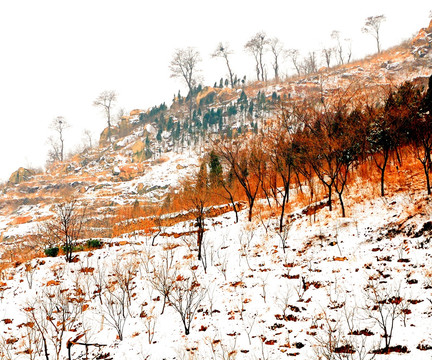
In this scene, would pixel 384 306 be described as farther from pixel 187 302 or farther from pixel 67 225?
pixel 67 225

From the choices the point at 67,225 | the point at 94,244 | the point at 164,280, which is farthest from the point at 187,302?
the point at 67,225

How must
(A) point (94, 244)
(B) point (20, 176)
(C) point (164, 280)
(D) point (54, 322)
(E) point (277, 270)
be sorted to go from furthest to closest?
1. (B) point (20, 176)
2. (A) point (94, 244)
3. (E) point (277, 270)
4. (D) point (54, 322)
5. (C) point (164, 280)

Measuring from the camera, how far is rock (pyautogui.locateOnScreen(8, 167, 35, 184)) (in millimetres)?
70312

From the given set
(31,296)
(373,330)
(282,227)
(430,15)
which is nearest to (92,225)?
(31,296)

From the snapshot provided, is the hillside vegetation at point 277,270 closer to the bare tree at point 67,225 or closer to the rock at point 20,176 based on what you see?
the bare tree at point 67,225

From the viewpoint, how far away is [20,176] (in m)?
71.3

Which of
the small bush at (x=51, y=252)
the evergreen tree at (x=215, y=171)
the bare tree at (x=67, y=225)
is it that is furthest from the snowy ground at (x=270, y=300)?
the evergreen tree at (x=215, y=171)

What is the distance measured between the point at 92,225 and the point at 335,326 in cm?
4127

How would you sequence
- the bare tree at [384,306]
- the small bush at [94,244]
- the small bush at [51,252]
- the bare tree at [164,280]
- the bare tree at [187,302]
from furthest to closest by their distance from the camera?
the small bush at [94,244], the small bush at [51,252], the bare tree at [164,280], the bare tree at [187,302], the bare tree at [384,306]

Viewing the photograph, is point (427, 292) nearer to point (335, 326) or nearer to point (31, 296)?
point (335, 326)

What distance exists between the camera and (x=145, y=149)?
65.9 m

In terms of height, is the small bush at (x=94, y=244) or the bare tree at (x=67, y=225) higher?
the bare tree at (x=67, y=225)

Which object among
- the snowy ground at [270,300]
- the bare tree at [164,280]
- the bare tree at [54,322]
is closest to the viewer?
the snowy ground at [270,300]

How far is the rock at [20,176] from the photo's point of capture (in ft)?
231
